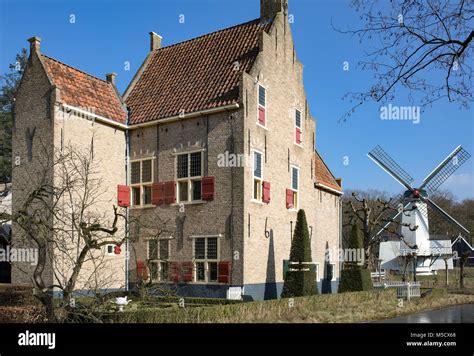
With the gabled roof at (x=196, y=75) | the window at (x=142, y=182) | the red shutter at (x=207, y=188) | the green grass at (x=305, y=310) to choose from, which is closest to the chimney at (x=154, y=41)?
the gabled roof at (x=196, y=75)

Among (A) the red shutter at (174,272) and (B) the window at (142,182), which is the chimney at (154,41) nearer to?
(B) the window at (142,182)

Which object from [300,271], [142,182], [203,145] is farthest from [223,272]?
[142,182]

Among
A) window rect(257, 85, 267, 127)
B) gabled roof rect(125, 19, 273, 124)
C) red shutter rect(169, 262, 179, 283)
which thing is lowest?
red shutter rect(169, 262, 179, 283)

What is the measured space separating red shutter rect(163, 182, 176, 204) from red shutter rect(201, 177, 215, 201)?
5.14 ft

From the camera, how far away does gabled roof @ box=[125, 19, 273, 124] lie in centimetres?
2172

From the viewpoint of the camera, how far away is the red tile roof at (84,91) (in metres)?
21.2

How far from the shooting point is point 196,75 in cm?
2327

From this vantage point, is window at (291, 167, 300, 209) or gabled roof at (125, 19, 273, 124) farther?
window at (291, 167, 300, 209)

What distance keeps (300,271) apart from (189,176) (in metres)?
6.15

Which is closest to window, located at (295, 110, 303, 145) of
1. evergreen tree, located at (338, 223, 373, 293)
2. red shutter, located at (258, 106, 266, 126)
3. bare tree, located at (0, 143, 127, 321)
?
red shutter, located at (258, 106, 266, 126)

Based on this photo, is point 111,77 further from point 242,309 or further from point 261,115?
point 242,309

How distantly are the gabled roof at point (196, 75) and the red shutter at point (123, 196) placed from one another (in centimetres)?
313

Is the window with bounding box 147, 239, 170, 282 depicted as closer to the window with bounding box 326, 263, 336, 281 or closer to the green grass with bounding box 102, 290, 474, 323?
the green grass with bounding box 102, 290, 474, 323
